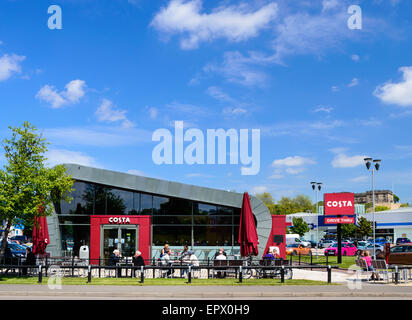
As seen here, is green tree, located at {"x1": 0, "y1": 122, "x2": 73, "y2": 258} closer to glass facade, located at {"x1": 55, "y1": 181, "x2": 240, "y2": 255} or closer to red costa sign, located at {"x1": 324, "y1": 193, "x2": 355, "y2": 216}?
glass facade, located at {"x1": 55, "y1": 181, "x2": 240, "y2": 255}

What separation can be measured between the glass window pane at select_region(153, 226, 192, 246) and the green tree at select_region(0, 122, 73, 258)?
8165 millimetres

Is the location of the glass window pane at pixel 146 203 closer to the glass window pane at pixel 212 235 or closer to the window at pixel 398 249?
the glass window pane at pixel 212 235

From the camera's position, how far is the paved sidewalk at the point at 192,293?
47.0ft

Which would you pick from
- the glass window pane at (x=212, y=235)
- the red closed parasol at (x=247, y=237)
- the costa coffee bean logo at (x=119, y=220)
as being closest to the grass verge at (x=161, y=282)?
the red closed parasol at (x=247, y=237)

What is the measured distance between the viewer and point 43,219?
21.7 metres

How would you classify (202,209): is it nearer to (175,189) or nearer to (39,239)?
(175,189)

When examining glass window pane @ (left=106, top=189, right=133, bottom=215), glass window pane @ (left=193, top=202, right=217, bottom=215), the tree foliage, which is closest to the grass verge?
glass window pane @ (left=193, top=202, right=217, bottom=215)

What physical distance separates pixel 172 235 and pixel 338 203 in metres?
11.4

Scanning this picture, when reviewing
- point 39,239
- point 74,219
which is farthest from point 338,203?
point 39,239

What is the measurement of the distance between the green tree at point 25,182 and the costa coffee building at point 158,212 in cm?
682

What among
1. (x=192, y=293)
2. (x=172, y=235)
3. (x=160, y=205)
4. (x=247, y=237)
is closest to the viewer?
(x=192, y=293)

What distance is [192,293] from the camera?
14570mm

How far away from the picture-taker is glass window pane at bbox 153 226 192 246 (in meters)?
26.8
